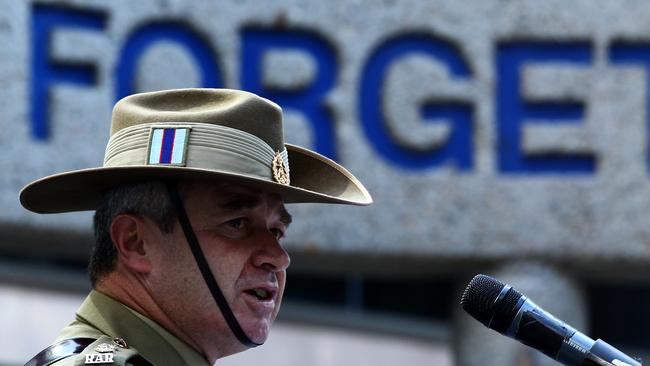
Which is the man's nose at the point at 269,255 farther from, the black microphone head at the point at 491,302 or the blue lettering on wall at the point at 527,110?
the blue lettering on wall at the point at 527,110

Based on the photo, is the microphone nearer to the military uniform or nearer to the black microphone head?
the black microphone head

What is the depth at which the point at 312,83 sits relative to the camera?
8.12 m

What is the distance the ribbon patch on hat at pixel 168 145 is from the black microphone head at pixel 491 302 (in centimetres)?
66

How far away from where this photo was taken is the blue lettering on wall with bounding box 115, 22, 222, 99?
7.95m

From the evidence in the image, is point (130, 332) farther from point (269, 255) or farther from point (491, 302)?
point (491, 302)

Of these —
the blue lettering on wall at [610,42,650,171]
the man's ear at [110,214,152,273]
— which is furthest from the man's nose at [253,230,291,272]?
the blue lettering on wall at [610,42,650,171]

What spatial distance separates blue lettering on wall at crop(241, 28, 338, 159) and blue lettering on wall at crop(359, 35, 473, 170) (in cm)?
21

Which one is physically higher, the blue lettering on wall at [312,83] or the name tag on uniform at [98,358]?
the blue lettering on wall at [312,83]

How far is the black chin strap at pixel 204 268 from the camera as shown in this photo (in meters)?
2.91

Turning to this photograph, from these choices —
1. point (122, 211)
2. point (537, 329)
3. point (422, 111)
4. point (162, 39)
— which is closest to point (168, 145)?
point (122, 211)

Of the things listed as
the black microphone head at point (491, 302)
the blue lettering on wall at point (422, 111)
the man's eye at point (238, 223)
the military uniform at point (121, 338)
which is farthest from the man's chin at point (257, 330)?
the blue lettering on wall at point (422, 111)

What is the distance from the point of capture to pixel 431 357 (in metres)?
10.2

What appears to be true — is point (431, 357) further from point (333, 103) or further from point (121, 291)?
point (121, 291)

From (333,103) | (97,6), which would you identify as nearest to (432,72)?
(333,103)
